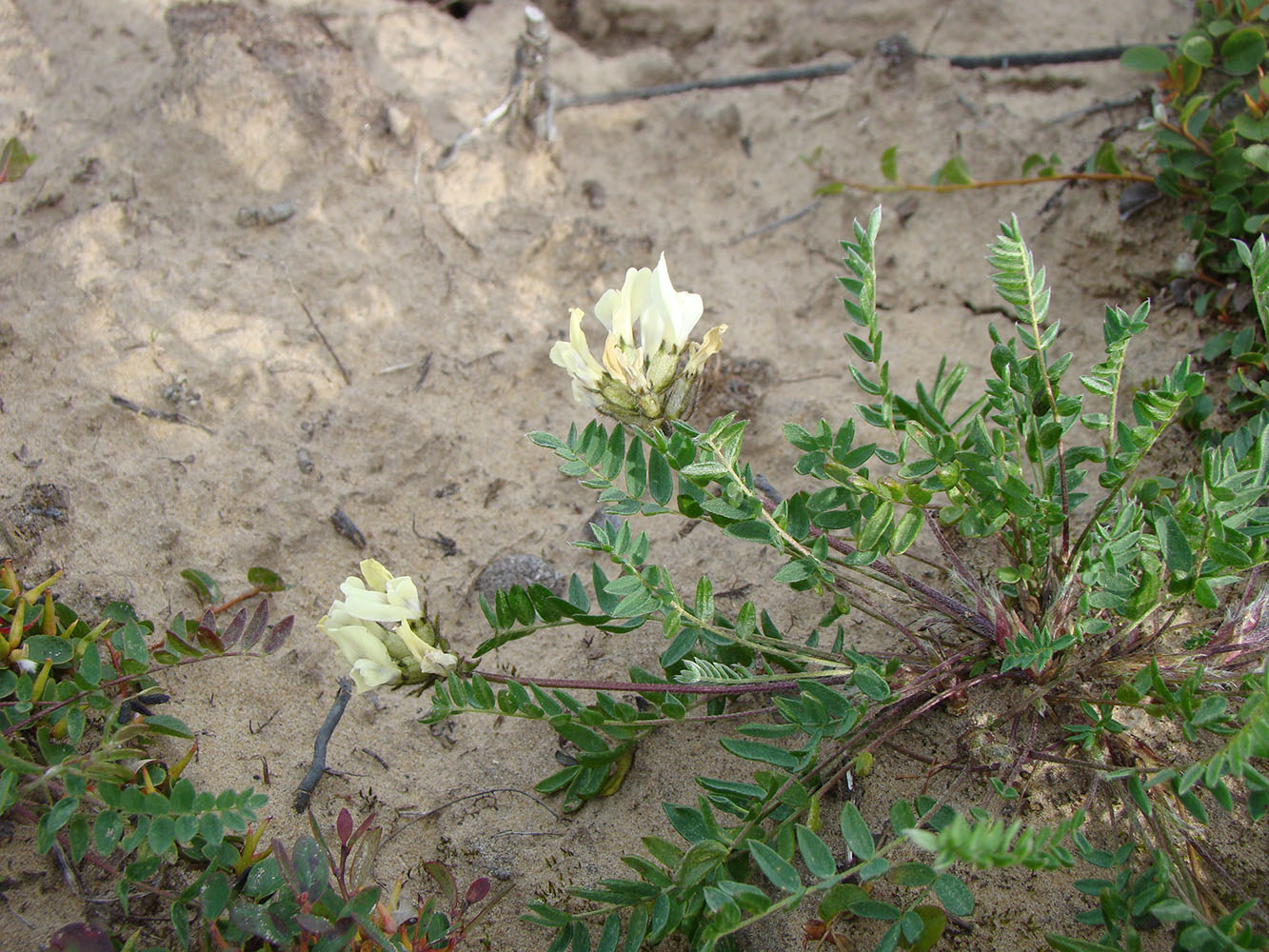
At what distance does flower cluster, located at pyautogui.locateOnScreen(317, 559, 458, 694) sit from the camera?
1.58m

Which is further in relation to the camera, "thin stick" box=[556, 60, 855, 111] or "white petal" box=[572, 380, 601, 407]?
"thin stick" box=[556, 60, 855, 111]

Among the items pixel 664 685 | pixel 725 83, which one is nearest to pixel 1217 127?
pixel 725 83

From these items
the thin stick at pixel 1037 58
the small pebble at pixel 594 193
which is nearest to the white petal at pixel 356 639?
the small pebble at pixel 594 193

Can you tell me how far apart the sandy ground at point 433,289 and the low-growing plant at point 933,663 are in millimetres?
131

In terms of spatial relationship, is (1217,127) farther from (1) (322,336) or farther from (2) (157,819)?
(2) (157,819)

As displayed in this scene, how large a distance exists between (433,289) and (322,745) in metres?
1.36

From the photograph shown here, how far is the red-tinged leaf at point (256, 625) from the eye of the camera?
6.21ft

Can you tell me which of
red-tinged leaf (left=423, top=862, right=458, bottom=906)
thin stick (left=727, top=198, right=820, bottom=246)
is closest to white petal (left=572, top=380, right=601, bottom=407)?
red-tinged leaf (left=423, top=862, right=458, bottom=906)

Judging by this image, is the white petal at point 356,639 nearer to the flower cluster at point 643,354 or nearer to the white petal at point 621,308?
the flower cluster at point 643,354

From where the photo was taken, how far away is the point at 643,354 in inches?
65.5

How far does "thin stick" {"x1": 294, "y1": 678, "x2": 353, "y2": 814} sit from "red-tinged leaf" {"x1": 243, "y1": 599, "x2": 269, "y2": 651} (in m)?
0.22

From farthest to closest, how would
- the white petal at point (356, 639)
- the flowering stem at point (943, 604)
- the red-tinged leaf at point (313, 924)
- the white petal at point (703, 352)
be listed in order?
1. the flowering stem at point (943, 604)
2. the white petal at point (703, 352)
3. the white petal at point (356, 639)
4. the red-tinged leaf at point (313, 924)

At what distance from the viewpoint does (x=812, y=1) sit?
11.3 ft

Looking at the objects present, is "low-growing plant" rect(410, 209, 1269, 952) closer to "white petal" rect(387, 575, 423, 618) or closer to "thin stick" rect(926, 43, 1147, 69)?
"white petal" rect(387, 575, 423, 618)
